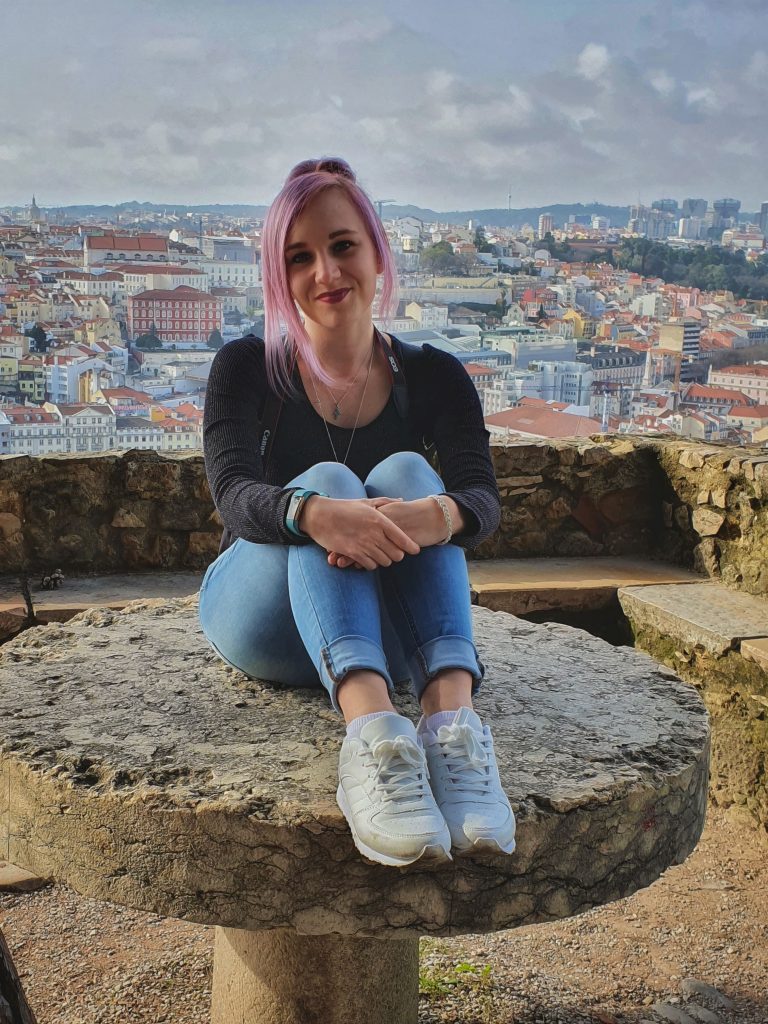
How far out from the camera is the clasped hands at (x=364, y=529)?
171 centimetres

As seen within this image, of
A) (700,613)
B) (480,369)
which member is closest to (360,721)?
(700,613)

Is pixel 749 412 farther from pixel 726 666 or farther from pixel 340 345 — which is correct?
pixel 340 345

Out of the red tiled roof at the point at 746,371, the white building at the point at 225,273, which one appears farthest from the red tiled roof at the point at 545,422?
the white building at the point at 225,273

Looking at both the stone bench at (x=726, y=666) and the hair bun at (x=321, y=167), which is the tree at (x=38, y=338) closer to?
the stone bench at (x=726, y=666)

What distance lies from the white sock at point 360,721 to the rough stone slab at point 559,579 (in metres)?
2.21

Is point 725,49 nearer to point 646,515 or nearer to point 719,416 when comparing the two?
point 719,416

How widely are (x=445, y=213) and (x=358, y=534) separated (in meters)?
4.39

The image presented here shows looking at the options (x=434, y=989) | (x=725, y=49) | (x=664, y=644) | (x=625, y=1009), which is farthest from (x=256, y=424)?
(x=725, y=49)

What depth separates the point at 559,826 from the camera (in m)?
1.56

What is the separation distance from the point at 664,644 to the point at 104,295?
300 cm

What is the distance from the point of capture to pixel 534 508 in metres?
4.43

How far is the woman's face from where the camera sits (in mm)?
1981


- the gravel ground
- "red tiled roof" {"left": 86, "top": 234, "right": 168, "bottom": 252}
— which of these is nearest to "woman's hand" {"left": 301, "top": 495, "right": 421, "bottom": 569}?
the gravel ground

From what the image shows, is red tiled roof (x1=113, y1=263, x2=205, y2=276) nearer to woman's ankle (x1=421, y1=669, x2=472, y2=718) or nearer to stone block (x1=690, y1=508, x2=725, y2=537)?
stone block (x1=690, y1=508, x2=725, y2=537)
